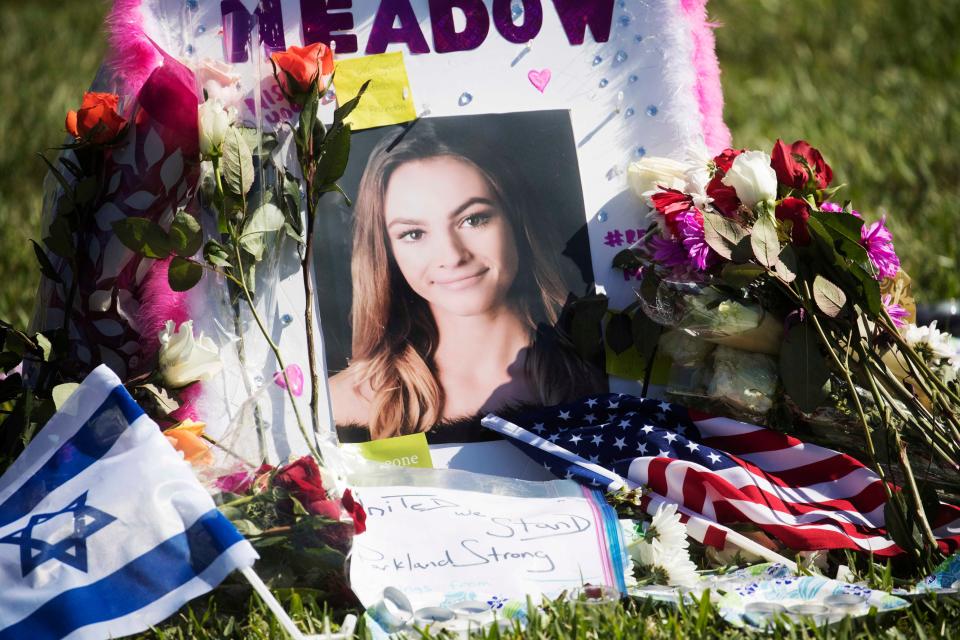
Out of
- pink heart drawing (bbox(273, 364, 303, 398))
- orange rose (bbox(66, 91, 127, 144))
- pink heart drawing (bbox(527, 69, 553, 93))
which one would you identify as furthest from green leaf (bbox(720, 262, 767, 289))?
orange rose (bbox(66, 91, 127, 144))

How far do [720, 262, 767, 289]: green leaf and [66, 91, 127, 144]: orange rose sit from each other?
42.7 inches

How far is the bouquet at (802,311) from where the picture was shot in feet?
5.44

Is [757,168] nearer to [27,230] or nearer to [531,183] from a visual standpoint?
[531,183]

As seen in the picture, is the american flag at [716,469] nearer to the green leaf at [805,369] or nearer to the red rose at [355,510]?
the green leaf at [805,369]

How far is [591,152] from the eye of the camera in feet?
6.56

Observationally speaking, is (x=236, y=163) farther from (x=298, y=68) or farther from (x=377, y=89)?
(x=377, y=89)

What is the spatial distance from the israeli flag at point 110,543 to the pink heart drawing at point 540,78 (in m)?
1.01

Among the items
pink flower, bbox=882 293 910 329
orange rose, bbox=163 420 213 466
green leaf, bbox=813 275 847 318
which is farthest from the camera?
pink flower, bbox=882 293 910 329

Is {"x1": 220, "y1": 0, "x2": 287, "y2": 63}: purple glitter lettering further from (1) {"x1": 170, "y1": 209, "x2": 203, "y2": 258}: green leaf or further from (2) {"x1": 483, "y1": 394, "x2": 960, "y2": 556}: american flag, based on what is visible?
(2) {"x1": 483, "y1": 394, "x2": 960, "y2": 556}: american flag

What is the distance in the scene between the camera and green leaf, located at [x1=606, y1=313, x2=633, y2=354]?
191 cm

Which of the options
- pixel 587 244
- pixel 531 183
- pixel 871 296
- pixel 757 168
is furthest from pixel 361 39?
pixel 871 296

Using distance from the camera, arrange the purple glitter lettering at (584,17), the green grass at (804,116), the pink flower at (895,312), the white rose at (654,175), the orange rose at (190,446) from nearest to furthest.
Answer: the green grass at (804,116), the orange rose at (190,446), the pink flower at (895,312), the white rose at (654,175), the purple glitter lettering at (584,17)

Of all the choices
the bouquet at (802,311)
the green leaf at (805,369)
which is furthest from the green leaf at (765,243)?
the green leaf at (805,369)

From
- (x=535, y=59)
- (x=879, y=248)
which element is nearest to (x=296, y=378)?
(x=535, y=59)
